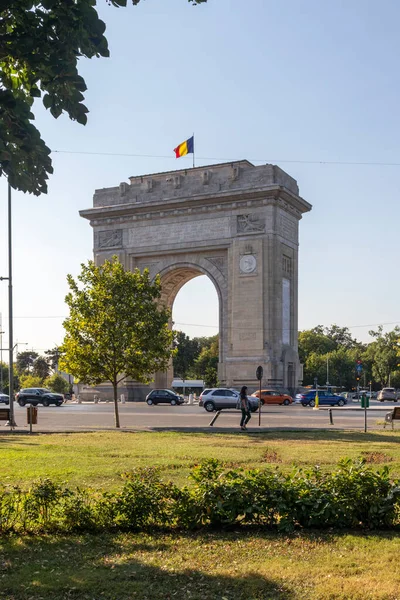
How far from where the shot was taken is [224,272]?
55.2 m

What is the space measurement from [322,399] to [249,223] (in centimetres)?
1405

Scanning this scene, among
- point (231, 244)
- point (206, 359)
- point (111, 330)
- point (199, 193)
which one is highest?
point (199, 193)

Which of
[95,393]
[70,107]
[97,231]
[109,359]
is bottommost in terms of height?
[95,393]

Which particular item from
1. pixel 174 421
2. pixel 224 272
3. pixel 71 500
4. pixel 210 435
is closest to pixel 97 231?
pixel 224 272

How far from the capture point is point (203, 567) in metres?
7.04

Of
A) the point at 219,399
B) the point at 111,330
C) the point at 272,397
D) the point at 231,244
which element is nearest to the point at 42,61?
the point at 111,330

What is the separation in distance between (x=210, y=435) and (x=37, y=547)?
14.9 meters

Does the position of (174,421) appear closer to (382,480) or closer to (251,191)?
(382,480)

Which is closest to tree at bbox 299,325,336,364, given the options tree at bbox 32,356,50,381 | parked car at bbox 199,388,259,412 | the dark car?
tree at bbox 32,356,50,381

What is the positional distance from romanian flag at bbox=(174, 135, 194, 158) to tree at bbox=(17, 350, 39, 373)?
367ft

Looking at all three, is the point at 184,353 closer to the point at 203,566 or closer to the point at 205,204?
the point at 205,204

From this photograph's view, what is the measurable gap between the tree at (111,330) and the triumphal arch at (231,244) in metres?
24.0

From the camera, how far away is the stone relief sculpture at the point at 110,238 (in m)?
58.8

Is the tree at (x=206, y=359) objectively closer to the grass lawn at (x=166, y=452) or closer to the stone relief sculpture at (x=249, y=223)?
the stone relief sculpture at (x=249, y=223)
